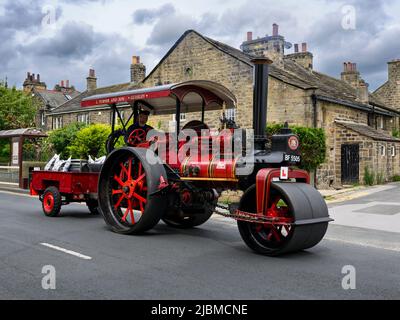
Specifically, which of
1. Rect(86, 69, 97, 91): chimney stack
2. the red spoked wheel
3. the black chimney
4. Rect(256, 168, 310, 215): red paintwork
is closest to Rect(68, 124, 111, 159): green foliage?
the red spoked wheel

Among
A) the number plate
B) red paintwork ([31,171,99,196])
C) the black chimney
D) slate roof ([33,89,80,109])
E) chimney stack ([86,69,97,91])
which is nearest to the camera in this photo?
the number plate

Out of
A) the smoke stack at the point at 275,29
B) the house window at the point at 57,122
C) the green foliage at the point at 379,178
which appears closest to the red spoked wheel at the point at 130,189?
the green foliage at the point at 379,178

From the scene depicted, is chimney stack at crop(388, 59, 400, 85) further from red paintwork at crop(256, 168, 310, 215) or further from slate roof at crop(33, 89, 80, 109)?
red paintwork at crop(256, 168, 310, 215)

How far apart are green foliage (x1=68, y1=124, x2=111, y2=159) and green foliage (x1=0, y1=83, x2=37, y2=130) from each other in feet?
37.2

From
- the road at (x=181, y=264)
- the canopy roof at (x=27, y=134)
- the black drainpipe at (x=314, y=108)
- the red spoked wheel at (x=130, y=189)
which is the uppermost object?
the black drainpipe at (x=314, y=108)

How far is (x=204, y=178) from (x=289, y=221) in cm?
169

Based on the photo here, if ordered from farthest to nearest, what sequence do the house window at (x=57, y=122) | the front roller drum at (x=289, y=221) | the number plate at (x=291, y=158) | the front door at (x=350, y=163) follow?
the house window at (x=57, y=122)
the front door at (x=350, y=163)
the number plate at (x=291, y=158)
the front roller drum at (x=289, y=221)

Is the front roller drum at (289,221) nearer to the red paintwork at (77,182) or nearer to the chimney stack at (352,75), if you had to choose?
the red paintwork at (77,182)

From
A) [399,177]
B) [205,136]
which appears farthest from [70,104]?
[205,136]

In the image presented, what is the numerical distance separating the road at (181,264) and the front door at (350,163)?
11.6 m

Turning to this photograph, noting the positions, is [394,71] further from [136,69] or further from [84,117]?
[84,117]

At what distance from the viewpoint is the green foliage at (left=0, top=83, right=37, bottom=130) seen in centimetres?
2998

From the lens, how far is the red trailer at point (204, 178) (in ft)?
19.3

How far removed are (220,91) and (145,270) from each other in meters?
3.69
